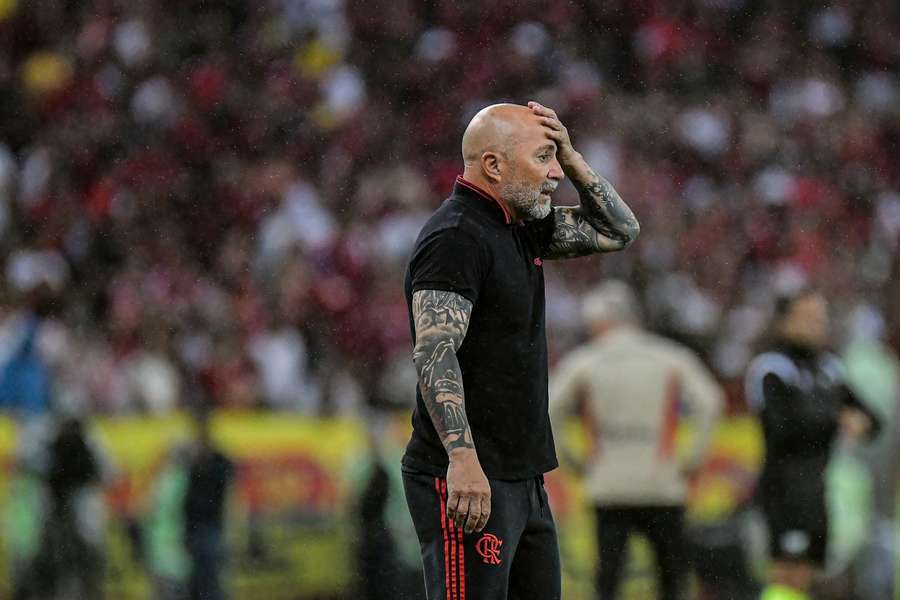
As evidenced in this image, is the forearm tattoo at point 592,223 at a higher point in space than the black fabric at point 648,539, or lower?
higher

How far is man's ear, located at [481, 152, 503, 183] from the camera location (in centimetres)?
433

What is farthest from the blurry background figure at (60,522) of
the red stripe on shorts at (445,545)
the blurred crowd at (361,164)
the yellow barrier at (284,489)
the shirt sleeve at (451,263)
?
the shirt sleeve at (451,263)

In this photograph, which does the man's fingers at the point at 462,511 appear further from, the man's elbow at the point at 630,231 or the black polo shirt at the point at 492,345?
the man's elbow at the point at 630,231

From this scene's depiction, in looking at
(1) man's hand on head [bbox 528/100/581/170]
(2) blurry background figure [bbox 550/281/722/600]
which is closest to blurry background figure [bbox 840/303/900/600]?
(2) blurry background figure [bbox 550/281/722/600]

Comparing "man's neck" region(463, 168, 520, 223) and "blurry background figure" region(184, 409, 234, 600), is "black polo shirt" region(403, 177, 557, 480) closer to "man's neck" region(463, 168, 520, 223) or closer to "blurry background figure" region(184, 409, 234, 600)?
"man's neck" region(463, 168, 520, 223)

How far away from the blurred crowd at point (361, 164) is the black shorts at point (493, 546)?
579cm

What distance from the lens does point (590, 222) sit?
475 cm

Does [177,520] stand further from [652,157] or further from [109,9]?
[109,9]

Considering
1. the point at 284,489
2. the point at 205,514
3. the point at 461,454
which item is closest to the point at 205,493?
the point at 205,514

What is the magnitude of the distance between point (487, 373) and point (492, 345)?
3.2 inches

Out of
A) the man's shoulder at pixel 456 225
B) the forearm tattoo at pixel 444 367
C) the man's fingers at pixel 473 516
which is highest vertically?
the man's shoulder at pixel 456 225

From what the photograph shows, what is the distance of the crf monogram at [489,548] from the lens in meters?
4.17

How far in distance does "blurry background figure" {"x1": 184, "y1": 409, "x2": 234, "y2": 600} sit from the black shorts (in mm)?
4539

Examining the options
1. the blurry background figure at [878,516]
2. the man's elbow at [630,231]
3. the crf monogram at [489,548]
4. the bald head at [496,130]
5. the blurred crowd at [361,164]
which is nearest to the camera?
the crf monogram at [489,548]
